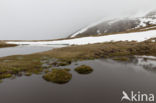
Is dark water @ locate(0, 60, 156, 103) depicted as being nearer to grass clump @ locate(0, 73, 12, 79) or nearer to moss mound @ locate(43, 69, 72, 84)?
moss mound @ locate(43, 69, 72, 84)

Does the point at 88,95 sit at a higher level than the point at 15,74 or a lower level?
lower

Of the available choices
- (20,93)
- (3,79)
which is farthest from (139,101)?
(3,79)

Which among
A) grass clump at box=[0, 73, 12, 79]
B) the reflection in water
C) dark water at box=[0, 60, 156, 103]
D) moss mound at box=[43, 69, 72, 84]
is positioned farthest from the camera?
the reflection in water

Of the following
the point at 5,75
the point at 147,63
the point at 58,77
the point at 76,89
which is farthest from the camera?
the point at 147,63

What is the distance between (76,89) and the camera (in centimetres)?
1514

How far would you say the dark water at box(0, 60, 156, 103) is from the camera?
12977mm

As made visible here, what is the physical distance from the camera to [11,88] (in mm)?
15961

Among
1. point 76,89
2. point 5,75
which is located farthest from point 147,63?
point 5,75

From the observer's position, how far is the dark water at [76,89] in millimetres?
12977

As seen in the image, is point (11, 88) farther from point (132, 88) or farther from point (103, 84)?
point (132, 88)

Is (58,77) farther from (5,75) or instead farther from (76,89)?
(5,75)

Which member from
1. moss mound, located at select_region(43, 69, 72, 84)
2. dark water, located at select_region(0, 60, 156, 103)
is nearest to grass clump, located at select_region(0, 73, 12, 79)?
dark water, located at select_region(0, 60, 156, 103)

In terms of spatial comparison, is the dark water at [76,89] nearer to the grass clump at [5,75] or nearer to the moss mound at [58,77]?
the moss mound at [58,77]

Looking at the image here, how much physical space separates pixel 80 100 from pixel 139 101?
6768mm
